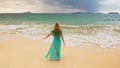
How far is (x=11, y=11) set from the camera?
476 inches

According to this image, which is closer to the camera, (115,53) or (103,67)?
(103,67)

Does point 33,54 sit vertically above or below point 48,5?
below

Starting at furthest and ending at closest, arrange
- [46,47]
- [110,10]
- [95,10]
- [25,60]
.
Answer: [95,10] → [110,10] → [46,47] → [25,60]

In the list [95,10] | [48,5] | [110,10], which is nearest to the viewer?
[48,5]

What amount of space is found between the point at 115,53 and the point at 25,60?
192cm

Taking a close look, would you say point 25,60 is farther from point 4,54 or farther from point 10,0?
point 10,0

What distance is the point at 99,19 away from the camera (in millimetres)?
13422

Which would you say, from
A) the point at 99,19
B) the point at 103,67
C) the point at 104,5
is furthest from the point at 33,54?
the point at 99,19

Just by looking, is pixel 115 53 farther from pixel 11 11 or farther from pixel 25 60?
pixel 11 11

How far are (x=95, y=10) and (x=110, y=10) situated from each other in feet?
3.77

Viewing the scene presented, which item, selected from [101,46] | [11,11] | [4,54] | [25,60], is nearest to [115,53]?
[101,46]

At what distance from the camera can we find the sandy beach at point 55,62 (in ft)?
13.2

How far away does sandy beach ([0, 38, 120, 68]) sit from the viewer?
13.2 feet

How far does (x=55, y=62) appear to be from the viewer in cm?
423
